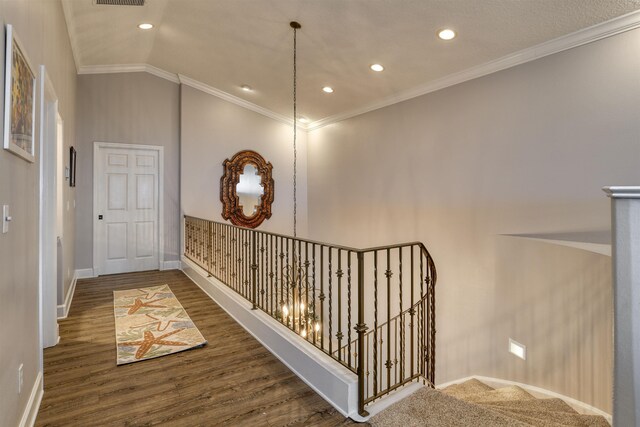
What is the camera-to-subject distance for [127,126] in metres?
5.86

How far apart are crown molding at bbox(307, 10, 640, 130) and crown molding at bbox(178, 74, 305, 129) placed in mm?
2542

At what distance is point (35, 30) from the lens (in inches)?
89.6

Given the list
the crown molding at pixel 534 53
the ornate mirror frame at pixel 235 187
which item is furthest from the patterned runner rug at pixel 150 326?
the crown molding at pixel 534 53

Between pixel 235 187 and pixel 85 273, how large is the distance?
2.82 metres

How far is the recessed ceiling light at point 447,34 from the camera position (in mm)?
3471

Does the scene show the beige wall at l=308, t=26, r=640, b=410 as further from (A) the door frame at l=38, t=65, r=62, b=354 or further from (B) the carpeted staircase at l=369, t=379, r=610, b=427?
(A) the door frame at l=38, t=65, r=62, b=354

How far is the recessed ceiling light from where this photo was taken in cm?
347

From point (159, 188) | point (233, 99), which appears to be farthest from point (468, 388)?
point (233, 99)

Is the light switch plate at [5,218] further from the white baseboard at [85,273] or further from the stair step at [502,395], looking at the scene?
the white baseboard at [85,273]

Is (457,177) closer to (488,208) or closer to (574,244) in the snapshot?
(488,208)

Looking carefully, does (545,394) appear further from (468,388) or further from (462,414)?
(462,414)

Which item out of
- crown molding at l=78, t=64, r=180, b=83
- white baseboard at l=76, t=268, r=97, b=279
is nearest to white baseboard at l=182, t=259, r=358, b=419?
white baseboard at l=76, t=268, r=97, b=279

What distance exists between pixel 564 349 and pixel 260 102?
19.4 feet

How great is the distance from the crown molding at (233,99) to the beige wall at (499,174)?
2.15 meters
